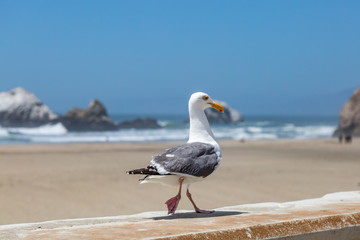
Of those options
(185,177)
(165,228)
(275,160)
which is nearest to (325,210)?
(185,177)

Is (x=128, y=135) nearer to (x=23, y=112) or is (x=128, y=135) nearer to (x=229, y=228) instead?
(x=23, y=112)

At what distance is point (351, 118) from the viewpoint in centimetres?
4559

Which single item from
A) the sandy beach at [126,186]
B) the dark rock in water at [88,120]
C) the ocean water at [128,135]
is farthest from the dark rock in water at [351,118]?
the sandy beach at [126,186]

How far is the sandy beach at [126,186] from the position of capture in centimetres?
959

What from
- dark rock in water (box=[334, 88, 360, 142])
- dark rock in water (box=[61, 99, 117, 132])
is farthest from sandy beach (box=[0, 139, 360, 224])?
dark rock in water (box=[61, 99, 117, 132])

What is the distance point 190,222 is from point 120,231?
21.7 inches

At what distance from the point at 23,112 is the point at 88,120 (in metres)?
7.53

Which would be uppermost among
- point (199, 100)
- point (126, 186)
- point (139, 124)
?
point (139, 124)

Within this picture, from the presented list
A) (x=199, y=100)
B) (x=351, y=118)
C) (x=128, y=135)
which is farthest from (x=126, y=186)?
(x=351, y=118)

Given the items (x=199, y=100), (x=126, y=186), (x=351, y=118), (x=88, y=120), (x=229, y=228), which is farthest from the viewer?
(x=88, y=120)

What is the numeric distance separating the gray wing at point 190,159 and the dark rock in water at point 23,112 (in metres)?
53.5

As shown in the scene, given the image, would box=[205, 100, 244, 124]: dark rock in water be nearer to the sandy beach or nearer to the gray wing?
the sandy beach

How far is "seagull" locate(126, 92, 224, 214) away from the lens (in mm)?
3572

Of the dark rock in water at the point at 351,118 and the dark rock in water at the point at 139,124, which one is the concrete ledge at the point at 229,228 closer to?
the dark rock in water at the point at 351,118
